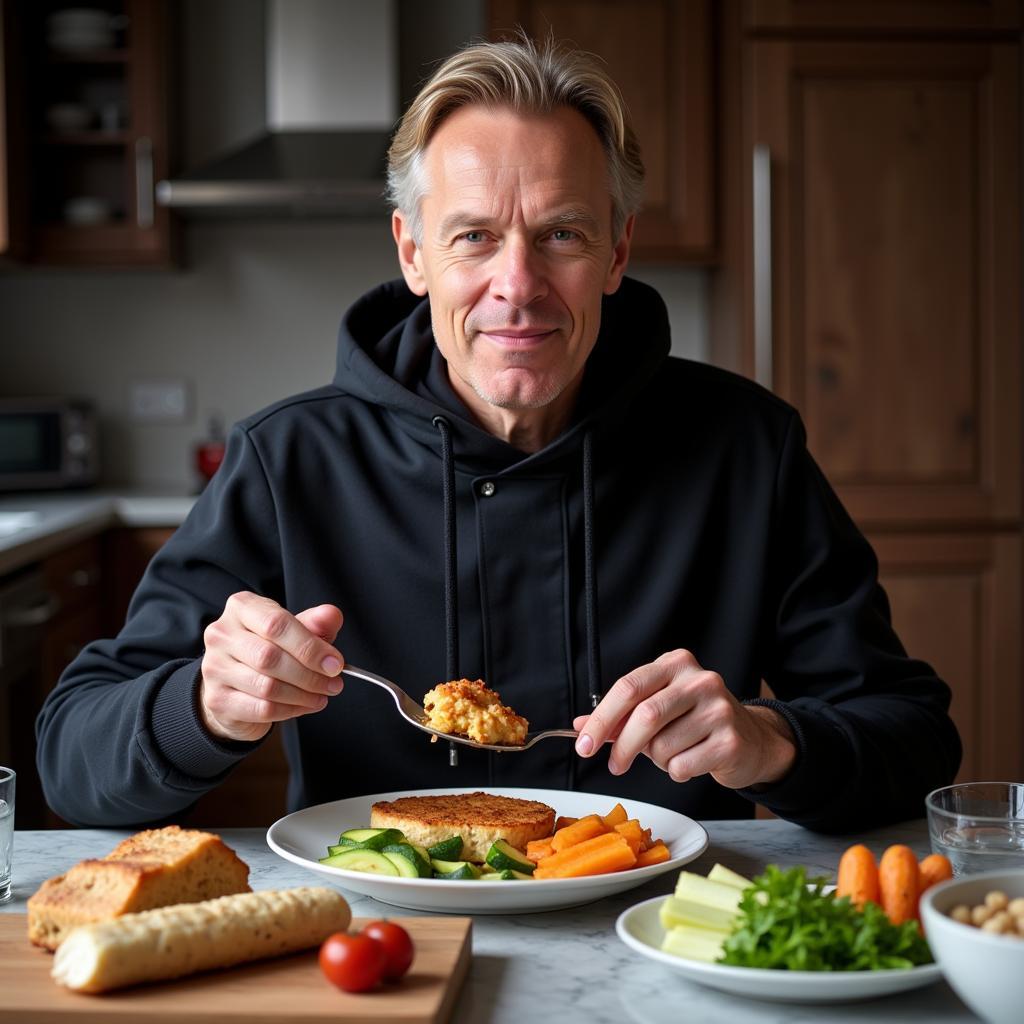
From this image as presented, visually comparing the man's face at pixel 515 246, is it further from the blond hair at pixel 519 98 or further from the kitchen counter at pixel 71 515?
the kitchen counter at pixel 71 515

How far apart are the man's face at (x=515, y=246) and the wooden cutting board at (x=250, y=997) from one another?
2.51ft

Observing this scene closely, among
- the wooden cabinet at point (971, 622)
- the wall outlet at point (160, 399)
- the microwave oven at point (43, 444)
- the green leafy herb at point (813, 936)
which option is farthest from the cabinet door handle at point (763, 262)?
the green leafy herb at point (813, 936)

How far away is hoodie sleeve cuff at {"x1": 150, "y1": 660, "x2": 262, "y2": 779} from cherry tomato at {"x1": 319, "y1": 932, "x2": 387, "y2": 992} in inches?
17.1

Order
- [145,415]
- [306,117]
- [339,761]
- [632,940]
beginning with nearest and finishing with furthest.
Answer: [632,940]
[339,761]
[306,117]
[145,415]

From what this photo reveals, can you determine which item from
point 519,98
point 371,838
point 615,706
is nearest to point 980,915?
point 615,706

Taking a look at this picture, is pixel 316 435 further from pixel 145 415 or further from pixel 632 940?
pixel 145 415

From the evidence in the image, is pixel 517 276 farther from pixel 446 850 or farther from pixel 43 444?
pixel 43 444

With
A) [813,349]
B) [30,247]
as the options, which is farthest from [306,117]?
[813,349]

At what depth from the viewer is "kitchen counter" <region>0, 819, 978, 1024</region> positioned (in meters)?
0.83

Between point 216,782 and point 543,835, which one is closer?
point 543,835

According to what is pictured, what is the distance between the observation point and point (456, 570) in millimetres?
1521

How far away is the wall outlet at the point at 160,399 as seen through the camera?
391 centimetres

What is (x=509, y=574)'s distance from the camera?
5.08 feet

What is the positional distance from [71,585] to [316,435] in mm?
1583
